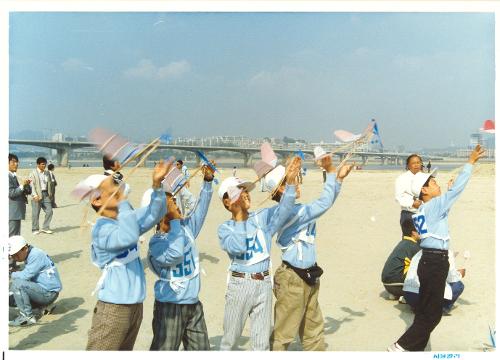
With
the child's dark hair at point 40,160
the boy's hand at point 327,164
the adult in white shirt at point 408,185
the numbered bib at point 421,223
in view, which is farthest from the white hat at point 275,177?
the child's dark hair at point 40,160

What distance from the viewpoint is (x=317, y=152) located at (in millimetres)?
3953

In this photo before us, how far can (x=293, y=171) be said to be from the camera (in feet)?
12.0

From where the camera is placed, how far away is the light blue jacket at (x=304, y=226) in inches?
152

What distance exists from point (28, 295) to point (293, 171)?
3.17 m

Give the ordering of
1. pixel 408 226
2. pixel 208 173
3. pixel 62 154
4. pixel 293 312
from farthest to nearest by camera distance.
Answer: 1. pixel 62 154
2. pixel 408 226
3. pixel 208 173
4. pixel 293 312

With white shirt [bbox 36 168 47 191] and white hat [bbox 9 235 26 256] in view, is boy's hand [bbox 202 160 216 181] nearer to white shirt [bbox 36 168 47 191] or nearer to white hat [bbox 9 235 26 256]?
white hat [bbox 9 235 26 256]

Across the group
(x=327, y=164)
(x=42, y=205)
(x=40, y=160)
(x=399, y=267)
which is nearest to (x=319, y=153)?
(x=327, y=164)

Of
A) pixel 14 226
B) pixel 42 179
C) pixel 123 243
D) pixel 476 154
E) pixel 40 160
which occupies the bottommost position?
pixel 14 226

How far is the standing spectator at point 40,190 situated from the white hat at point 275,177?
7337mm

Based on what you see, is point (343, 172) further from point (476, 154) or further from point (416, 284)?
point (416, 284)

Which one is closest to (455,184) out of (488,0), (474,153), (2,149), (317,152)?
(474,153)

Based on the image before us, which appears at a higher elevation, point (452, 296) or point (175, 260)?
point (175, 260)

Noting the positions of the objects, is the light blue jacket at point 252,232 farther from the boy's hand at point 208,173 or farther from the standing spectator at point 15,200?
the standing spectator at point 15,200

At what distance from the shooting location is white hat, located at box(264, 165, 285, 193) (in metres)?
3.92
